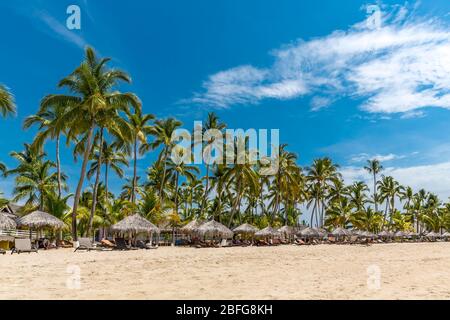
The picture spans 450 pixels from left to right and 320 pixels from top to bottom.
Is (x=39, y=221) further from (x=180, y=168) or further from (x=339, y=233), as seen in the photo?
(x=339, y=233)

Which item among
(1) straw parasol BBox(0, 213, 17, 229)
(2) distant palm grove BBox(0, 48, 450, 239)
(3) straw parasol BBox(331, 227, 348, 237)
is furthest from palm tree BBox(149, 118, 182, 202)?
(3) straw parasol BBox(331, 227, 348, 237)

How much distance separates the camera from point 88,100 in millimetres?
23641

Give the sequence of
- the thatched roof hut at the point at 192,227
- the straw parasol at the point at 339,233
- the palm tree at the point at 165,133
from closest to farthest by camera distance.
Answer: the thatched roof hut at the point at 192,227, the palm tree at the point at 165,133, the straw parasol at the point at 339,233

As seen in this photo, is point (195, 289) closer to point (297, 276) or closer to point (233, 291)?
point (233, 291)

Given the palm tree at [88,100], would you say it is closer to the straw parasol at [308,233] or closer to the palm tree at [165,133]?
the palm tree at [165,133]

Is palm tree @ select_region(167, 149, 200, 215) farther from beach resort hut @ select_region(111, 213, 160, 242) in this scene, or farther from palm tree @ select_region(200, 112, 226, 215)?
beach resort hut @ select_region(111, 213, 160, 242)

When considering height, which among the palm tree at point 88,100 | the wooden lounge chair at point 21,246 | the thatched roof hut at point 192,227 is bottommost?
the wooden lounge chair at point 21,246

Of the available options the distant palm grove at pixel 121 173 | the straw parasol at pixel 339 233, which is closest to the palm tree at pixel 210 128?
the distant palm grove at pixel 121 173

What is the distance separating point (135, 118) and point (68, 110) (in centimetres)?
827

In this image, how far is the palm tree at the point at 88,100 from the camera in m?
24.3

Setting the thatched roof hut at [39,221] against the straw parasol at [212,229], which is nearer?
the thatched roof hut at [39,221]

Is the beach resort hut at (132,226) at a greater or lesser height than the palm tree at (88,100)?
lesser

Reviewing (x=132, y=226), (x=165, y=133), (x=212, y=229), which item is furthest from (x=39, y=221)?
(x=165, y=133)

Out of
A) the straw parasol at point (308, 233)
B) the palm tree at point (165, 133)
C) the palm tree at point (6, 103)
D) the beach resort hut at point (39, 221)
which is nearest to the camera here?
the palm tree at point (6, 103)
